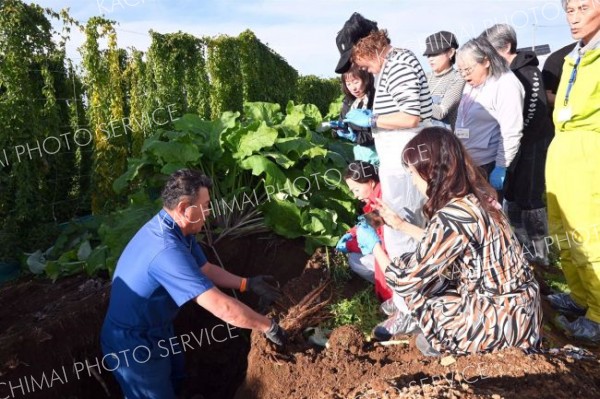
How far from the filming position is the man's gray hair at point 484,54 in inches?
158

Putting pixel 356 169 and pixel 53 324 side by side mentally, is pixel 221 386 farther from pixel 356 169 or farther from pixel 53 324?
pixel 356 169

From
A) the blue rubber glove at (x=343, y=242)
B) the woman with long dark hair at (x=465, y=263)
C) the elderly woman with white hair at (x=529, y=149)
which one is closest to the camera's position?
the woman with long dark hair at (x=465, y=263)

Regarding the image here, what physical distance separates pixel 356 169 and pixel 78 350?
2.41 metres

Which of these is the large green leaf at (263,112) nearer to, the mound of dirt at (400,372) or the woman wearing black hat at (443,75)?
the woman wearing black hat at (443,75)

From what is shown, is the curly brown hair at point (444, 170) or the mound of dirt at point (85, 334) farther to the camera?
the mound of dirt at point (85, 334)

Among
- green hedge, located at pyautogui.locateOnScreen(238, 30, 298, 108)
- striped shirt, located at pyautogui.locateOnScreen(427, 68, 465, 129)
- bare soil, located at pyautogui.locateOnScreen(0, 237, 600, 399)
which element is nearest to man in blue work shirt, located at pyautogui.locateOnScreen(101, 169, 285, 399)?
bare soil, located at pyautogui.locateOnScreen(0, 237, 600, 399)

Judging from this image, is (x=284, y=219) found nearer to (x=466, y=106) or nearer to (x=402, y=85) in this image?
(x=402, y=85)

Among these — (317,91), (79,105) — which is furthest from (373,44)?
(317,91)

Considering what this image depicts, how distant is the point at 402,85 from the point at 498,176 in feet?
4.83

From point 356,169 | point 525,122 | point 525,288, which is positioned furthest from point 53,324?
point 525,122

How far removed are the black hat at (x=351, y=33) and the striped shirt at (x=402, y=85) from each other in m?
0.33

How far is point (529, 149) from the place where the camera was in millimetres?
4625

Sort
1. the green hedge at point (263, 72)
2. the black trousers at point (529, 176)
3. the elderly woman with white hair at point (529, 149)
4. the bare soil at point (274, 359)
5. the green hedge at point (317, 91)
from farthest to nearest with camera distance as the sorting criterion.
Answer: the green hedge at point (317, 91) → the green hedge at point (263, 72) → the black trousers at point (529, 176) → the elderly woman with white hair at point (529, 149) → the bare soil at point (274, 359)

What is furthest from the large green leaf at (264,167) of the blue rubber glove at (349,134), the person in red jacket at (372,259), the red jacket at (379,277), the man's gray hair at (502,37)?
the man's gray hair at (502,37)
